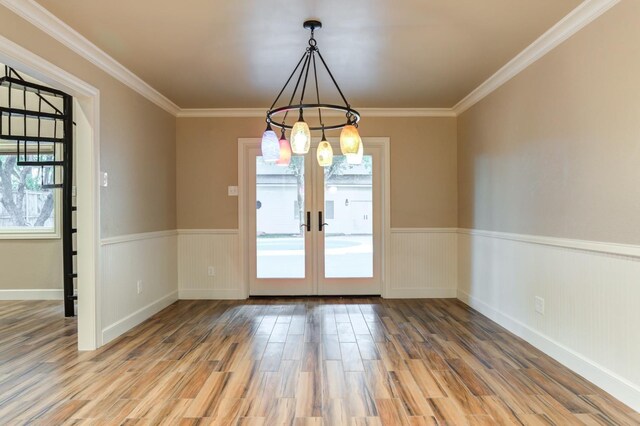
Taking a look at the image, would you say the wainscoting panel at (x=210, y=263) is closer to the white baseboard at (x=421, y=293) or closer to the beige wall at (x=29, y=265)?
the beige wall at (x=29, y=265)

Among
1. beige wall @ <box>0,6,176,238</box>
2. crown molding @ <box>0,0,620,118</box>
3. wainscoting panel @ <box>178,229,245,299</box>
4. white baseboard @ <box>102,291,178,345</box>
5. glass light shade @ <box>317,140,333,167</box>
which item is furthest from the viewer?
wainscoting panel @ <box>178,229,245,299</box>

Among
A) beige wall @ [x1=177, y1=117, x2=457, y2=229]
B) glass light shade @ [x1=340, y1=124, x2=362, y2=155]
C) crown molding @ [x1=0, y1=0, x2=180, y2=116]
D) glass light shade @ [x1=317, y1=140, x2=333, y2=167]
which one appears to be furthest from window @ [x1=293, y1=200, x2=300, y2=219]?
glass light shade @ [x1=340, y1=124, x2=362, y2=155]

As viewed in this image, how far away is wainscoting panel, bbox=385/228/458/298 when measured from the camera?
5.06 m

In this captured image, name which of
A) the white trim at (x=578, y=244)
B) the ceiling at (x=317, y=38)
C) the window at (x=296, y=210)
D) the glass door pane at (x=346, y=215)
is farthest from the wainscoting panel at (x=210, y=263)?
the white trim at (x=578, y=244)

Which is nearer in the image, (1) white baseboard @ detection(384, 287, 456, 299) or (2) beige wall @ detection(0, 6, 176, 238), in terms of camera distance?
(2) beige wall @ detection(0, 6, 176, 238)

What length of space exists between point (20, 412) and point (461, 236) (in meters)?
4.44

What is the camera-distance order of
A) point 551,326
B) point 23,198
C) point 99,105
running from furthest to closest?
point 23,198
point 99,105
point 551,326

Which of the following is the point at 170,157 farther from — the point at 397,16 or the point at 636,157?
the point at 636,157

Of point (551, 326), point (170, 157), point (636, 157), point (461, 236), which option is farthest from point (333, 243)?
point (636, 157)

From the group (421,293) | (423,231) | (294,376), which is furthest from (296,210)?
(294,376)

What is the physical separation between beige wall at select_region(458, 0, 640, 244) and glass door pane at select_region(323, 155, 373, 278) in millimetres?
1540

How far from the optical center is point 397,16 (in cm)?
264

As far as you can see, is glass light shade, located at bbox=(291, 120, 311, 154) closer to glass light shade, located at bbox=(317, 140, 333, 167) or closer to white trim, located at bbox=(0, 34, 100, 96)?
glass light shade, located at bbox=(317, 140, 333, 167)

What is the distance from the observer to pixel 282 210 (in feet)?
16.8
